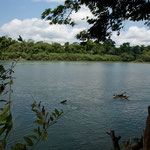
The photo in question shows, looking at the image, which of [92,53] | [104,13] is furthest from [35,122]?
[92,53]

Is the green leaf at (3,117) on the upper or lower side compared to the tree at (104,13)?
lower

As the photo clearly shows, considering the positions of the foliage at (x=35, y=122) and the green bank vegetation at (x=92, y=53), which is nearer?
the foliage at (x=35, y=122)

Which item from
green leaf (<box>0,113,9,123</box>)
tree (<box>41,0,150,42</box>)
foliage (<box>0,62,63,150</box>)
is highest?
tree (<box>41,0,150,42</box>)

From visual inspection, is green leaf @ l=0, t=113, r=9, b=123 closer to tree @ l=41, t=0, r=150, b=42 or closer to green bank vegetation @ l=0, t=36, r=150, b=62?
tree @ l=41, t=0, r=150, b=42

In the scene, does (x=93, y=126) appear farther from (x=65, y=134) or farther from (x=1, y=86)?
(x=1, y=86)

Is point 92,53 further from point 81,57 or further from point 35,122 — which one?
point 35,122

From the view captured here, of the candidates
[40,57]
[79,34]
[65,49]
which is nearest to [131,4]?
[79,34]

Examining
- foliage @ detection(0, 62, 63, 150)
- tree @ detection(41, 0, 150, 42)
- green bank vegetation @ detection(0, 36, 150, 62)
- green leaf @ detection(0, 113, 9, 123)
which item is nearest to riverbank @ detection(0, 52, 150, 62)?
green bank vegetation @ detection(0, 36, 150, 62)

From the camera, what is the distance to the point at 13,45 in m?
1.87

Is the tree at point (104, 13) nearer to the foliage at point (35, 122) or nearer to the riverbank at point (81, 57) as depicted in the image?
the foliage at point (35, 122)

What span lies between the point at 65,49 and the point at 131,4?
112763 mm

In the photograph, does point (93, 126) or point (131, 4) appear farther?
point (93, 126)

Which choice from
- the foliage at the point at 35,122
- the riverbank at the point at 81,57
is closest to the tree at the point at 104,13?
the foliage at the point at 35,122

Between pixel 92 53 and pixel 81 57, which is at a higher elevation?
pixel 92 53
